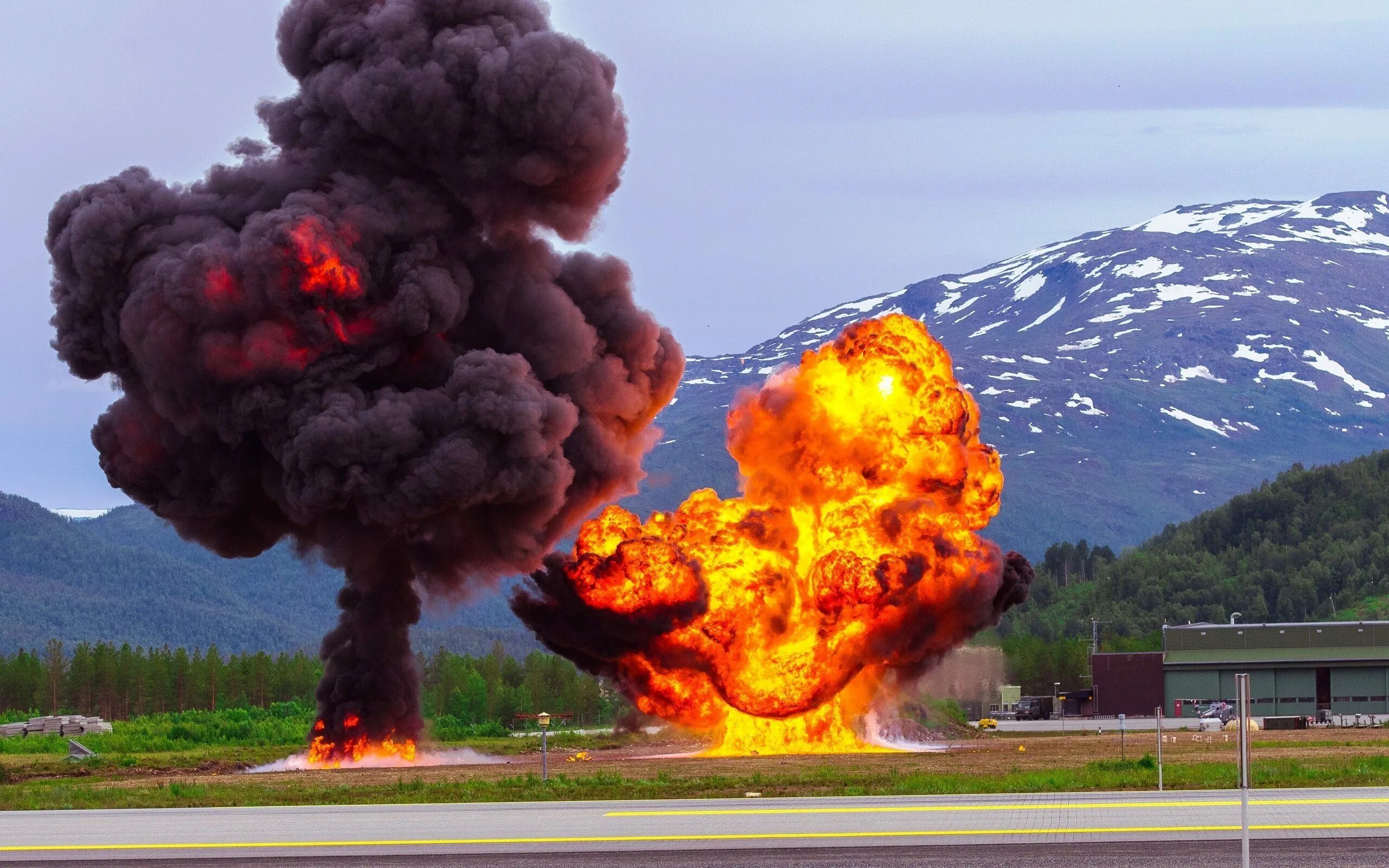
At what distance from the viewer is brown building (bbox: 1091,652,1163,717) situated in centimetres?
14975

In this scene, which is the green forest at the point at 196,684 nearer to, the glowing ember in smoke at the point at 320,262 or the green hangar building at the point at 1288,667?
the green hangar building at the point at 1288,667

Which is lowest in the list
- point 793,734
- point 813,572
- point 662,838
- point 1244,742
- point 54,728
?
point 54,728

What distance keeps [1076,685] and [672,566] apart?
117 m

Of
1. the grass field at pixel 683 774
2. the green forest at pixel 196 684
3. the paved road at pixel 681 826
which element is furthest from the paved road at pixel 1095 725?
the paved road at pixel 681 826

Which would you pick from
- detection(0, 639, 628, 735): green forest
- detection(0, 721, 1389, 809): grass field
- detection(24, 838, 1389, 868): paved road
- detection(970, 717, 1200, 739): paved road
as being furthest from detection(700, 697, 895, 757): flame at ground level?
detection(0, 639, 628, 735): green forest

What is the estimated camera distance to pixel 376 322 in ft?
233

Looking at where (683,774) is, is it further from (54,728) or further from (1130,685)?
(1130,685)

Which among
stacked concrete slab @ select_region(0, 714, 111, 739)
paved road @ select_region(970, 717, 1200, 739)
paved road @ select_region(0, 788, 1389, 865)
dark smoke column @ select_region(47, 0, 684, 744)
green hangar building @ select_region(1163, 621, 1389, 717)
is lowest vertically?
stacked concrete slab @ select_region(0, 714, 111, 739)

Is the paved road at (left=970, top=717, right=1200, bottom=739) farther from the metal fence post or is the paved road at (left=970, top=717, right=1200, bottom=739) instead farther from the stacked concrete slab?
the metal fence post

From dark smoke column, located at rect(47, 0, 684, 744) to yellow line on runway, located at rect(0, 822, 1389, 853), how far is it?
2965cm

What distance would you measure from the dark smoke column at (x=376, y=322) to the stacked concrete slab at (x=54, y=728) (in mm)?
46545

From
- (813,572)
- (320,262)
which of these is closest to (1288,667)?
(813,572)

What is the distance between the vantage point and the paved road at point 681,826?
35.5 m

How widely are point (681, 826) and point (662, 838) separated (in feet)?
8.65
